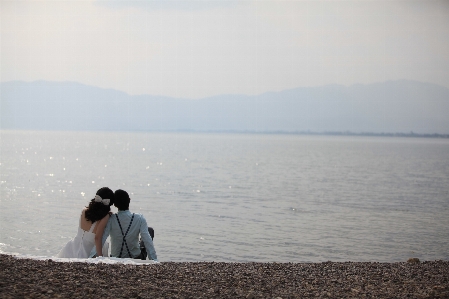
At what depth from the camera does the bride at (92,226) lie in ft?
33.1

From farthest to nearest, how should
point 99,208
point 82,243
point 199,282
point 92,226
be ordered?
point 82,243
point 92,226
point 99,208
point 199,282

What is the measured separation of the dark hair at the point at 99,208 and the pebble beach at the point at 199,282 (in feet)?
4.29

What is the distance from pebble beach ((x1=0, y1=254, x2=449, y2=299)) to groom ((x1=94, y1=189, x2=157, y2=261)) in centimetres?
77

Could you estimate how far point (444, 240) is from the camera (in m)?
20.6

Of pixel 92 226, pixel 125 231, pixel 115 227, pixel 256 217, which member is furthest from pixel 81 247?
pixel 256 217

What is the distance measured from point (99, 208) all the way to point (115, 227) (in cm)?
46

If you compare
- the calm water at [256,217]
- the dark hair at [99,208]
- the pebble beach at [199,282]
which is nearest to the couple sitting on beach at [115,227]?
the dark hair at [99,208]

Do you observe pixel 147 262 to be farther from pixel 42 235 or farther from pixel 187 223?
pixel 187 223

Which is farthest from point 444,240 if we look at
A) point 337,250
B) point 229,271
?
point 229,271

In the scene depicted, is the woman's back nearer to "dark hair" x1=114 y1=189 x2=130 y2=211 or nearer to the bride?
the bride

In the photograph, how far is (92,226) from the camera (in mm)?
10266

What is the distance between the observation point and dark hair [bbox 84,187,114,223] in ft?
33.0

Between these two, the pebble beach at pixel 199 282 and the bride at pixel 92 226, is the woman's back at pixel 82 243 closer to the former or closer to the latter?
the bride at pixel 92 226

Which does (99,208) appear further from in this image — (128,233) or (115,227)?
(128,233)
